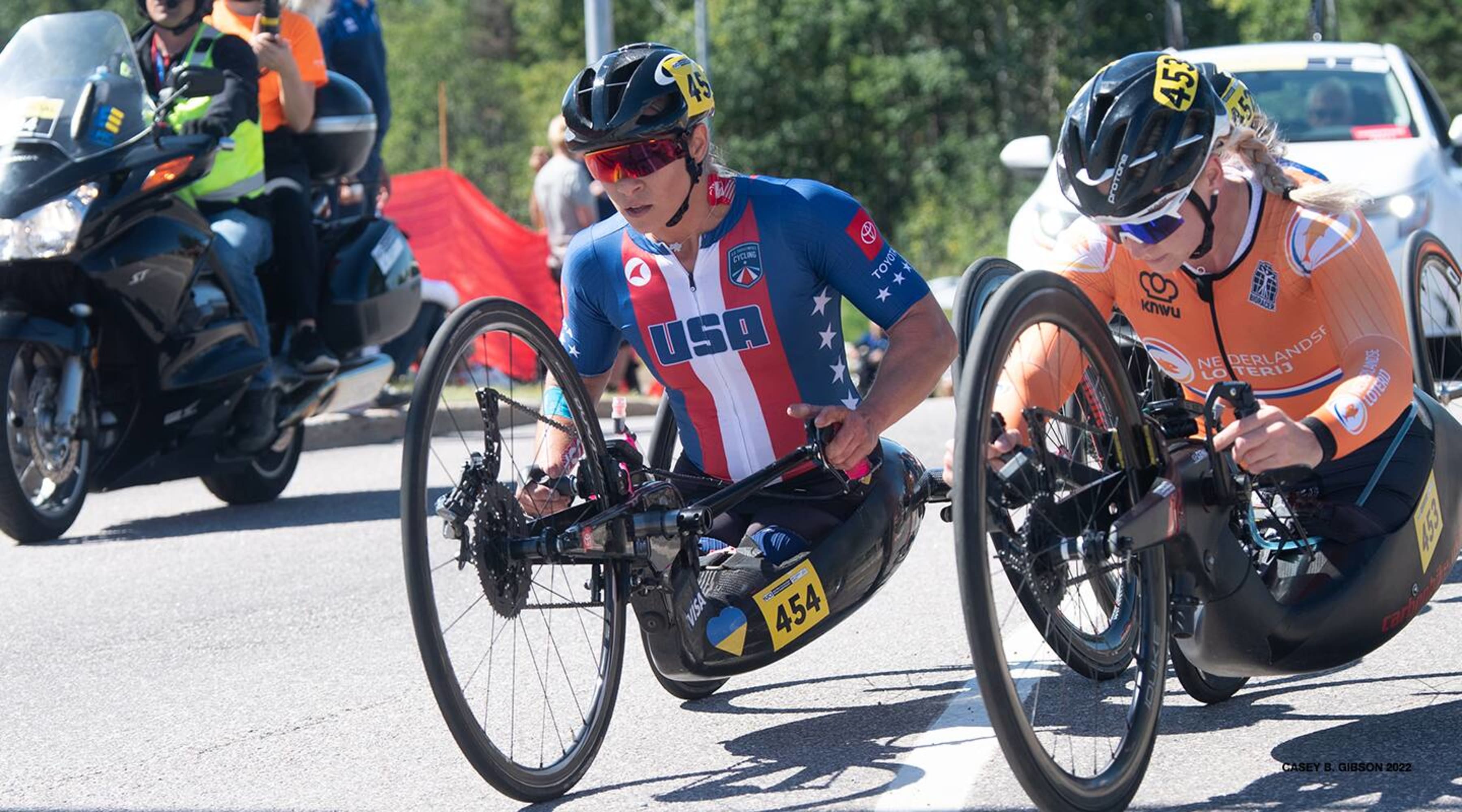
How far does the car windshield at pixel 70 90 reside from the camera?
27.5 ft

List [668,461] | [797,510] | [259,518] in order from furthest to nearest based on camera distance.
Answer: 1. [259,518]
2. [668,461]
3. [797,510]

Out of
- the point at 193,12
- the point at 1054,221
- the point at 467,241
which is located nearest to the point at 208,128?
the point at 193,12

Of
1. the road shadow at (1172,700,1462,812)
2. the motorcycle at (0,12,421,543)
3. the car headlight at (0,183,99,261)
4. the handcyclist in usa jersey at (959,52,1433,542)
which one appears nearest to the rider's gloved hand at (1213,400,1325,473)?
the handcyclist in usa jersey at (959,52,1433,542)

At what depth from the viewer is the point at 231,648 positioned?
6.43 m

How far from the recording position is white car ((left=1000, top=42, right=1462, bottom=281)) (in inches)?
397

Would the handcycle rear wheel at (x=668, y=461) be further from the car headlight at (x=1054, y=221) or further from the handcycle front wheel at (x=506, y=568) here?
the car headlight at (x=1054, y=221)

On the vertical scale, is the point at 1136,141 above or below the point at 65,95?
above

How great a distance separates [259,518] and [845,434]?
5.31 meters

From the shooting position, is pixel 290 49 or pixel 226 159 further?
pixel 290 49

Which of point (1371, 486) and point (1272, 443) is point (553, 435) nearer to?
point (1272, 443)

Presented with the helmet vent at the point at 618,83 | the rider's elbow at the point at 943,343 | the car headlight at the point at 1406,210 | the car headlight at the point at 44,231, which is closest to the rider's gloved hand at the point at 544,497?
the helmet vent at the point at 618,83

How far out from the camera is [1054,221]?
32.6ft

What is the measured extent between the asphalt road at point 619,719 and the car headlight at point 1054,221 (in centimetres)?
265

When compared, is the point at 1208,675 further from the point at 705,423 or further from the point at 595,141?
the point at 595,141
